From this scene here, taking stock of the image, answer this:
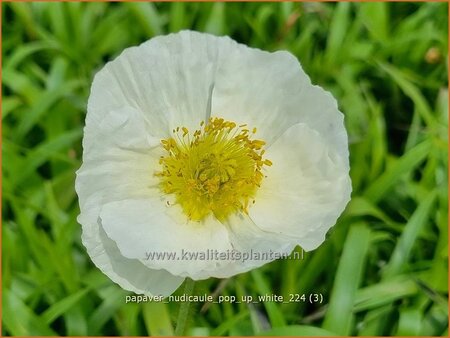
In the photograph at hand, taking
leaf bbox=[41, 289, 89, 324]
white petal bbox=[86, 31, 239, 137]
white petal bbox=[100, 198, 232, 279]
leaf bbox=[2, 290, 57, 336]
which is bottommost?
leaf bbox=[2, 290, 57, 336]

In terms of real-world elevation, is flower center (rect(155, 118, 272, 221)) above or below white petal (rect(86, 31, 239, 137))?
below

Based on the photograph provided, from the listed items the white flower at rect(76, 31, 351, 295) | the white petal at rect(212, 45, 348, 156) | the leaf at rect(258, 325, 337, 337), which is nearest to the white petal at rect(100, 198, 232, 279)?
the white flower at rect(76, 31, 351, 295)

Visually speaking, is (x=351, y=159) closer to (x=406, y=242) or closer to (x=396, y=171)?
(x=396, y=171)

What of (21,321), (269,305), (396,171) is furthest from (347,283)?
(21,321)

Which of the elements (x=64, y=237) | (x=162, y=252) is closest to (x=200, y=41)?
(x=162, y=252)

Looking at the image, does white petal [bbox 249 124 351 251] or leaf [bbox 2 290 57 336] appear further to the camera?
leaf [bbox 2 290 57 336]

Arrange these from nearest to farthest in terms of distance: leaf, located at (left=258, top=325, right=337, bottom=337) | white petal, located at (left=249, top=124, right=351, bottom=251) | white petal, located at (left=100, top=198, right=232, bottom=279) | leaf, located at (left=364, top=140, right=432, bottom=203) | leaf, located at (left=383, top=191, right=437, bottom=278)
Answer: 1. white petal, located at (left=100, top=198, right=232, bottom=279)
2. white petal, located at (left=249, top=124, right=351, bottom=251)
3. leaf, located at (left=258, top=325, right=337, bottom=337)
4. leaf, located at (left=383, top=191, right=437, bottom=278)
5. leaf, located at (left=364, top=140, right=432, bottom=203)

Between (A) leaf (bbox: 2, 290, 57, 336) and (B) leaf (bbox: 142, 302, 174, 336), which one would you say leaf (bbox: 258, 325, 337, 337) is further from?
(A) leaf (bbox: 2, 290, 57, 336)

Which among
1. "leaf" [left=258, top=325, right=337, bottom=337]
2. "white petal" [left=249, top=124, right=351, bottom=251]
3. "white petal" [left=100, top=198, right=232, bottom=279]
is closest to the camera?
"white petal" [left=100, top=198, right=232, bottom=279]
